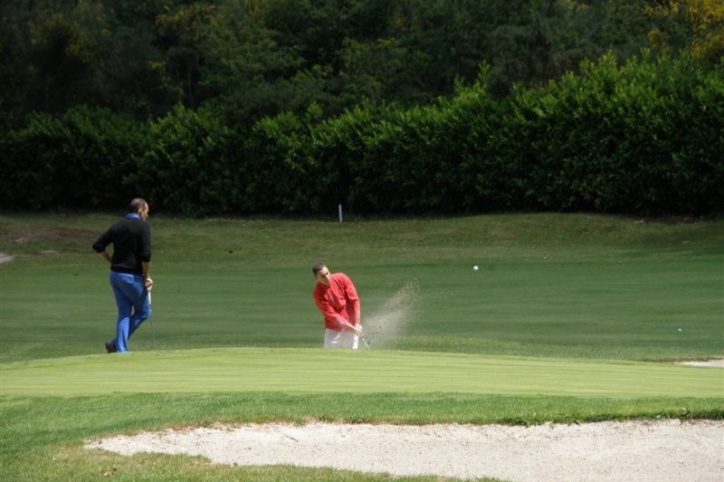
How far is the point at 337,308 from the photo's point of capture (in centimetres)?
1686

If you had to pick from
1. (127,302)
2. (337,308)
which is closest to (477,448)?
(337,308)

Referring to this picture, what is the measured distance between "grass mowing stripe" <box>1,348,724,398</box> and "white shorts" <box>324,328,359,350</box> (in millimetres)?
2321

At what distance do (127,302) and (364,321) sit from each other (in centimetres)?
639

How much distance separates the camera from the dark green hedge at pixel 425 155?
41781 millimetres

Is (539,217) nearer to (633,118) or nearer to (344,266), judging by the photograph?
(633,118)

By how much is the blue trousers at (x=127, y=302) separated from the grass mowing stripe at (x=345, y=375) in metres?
2.42

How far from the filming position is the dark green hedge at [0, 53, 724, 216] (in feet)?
137

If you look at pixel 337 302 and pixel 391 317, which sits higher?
pixel 337 302

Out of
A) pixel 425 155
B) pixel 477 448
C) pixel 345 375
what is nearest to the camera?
pixel 477 448

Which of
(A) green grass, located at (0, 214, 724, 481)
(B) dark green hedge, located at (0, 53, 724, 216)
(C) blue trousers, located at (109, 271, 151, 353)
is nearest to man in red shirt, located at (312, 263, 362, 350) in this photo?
(A) green grass, located at (0, 214, 724, 481)

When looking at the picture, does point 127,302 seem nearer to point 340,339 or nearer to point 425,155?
point 340,339

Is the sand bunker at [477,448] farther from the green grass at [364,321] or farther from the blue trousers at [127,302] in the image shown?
the blue trousers at [127,302]

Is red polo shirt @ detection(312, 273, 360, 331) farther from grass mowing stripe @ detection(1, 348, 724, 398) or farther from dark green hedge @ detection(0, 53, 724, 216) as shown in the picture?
dark green hedge @ detection(0, 53, 724, 216)

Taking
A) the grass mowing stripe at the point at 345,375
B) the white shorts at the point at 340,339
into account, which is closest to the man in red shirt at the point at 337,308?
the white shorts at the point at 340,339
